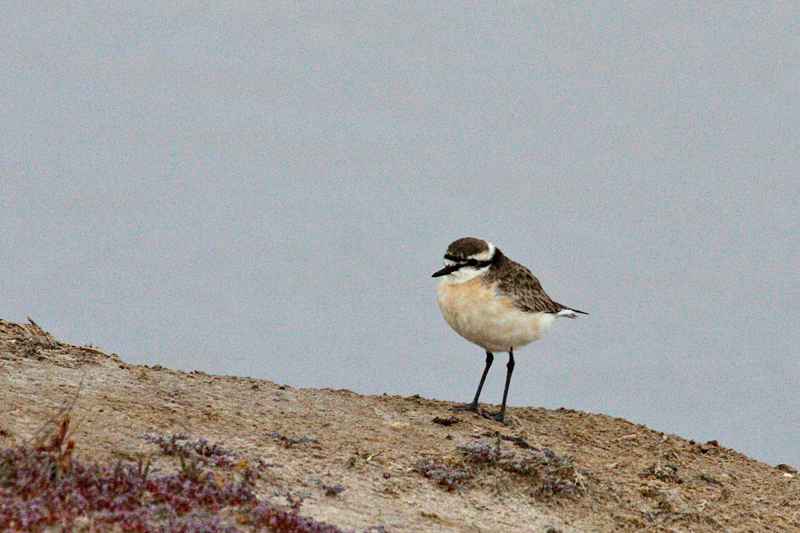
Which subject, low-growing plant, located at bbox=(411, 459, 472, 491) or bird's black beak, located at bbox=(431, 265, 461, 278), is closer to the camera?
low-growing plant, located at bbox=(411, 459, 472, 491)

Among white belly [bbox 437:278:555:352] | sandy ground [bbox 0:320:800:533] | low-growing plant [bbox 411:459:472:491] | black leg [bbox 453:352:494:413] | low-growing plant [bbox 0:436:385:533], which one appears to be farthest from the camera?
black leg [bbox 453:352:494:413]

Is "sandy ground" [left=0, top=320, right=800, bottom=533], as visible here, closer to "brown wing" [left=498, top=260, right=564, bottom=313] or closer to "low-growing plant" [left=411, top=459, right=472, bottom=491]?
"low-growing plant" [left=411, top=459, right=472, bottom=491]

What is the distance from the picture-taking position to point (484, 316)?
482 inches

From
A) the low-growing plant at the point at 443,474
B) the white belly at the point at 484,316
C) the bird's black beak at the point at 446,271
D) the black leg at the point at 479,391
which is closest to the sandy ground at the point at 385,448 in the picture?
the low-growing plant at the point at 443,474

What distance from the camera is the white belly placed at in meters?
12.2

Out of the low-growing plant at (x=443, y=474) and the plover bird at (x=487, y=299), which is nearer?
the low-growing plant at (x=443, y=474)

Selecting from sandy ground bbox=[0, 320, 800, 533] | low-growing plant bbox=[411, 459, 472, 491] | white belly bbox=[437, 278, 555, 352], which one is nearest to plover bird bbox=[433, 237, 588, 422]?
white belly bbox=[437, 278, 555, 352]

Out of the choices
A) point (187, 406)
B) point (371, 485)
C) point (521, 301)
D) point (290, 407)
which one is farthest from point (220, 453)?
point (521, 301)

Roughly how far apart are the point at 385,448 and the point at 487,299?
280 cm

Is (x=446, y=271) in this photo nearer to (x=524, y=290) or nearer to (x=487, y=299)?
(x=487, y=299)

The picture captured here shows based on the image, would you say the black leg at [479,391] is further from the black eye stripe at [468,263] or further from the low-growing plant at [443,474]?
the low-growing plant at [443,474]

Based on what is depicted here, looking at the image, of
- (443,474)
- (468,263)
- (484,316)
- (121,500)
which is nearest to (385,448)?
(443,474)

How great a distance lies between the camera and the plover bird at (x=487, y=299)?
40.2 ft

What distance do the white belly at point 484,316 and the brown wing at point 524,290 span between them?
11cm
